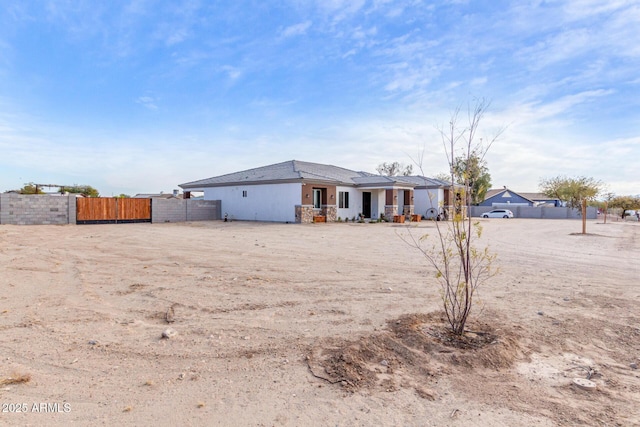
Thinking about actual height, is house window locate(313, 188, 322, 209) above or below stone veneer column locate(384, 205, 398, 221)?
above

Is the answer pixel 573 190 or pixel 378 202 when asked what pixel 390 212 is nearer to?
pixel 378 202

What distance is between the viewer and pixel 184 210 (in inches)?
1115

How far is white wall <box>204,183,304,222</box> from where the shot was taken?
1029 inches

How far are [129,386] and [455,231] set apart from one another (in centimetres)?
365

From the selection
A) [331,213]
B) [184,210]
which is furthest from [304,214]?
[184,210]

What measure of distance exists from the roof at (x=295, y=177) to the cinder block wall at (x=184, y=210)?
2348 millimetres

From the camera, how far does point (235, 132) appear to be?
991 inches

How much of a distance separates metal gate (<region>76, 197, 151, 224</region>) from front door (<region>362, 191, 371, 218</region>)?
1719 cm

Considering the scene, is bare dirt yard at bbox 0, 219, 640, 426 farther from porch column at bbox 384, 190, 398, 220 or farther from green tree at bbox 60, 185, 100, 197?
green tree at bbox 60, 185, 100, 197

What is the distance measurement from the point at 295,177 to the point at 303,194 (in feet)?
4.40

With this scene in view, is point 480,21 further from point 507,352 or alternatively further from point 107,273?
point 107,273

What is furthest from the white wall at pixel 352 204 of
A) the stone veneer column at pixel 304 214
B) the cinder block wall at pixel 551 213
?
the cinder block wall at pixel 551 213

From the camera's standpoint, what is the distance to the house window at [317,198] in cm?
2714

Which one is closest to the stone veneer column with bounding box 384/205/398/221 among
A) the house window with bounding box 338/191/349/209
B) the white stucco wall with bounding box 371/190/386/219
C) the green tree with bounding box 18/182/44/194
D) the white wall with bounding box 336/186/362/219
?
the white stucco wall with bounding box 371/190/386/219
